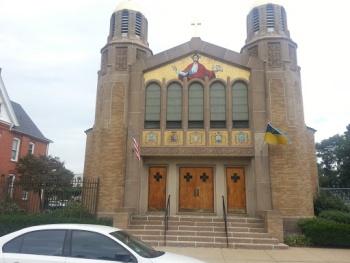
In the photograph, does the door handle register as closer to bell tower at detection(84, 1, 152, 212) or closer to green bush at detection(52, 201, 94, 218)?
bell tower at detection(84, 1, 152, 212)

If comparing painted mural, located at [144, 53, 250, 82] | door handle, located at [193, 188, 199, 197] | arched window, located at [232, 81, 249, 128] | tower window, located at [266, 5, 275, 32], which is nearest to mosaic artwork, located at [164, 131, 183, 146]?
door handle, located at [193, 188, 199, 197]

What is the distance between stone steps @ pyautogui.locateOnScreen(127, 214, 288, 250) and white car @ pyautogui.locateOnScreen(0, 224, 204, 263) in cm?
680

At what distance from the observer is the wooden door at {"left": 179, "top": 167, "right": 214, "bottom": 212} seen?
590 inches

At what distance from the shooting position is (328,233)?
469 inches

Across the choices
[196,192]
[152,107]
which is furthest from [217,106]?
[196,192]

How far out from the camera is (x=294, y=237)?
12.6 metres

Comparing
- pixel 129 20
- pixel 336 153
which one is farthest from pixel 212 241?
pixel 336 153

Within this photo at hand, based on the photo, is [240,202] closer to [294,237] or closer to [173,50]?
[294,237]

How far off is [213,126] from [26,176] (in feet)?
52.4

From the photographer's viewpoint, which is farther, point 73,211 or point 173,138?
point 173,138

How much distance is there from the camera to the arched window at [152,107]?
52.2 ft

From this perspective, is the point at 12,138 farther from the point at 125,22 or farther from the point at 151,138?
the point at 151,138

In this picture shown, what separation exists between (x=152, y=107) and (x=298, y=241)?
9.16 m

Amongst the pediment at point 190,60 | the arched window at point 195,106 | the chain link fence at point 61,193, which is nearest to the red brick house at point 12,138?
the chain link fence at point 61,193
